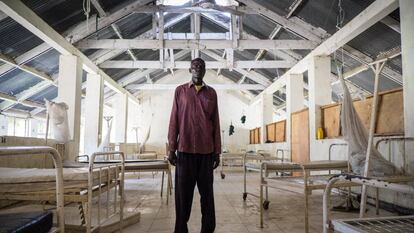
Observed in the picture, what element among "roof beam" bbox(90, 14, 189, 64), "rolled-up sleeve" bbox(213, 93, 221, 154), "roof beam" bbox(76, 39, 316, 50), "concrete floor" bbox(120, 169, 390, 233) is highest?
"roof beam" bbox(90, 14, 189, 64)

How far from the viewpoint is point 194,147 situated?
238cm

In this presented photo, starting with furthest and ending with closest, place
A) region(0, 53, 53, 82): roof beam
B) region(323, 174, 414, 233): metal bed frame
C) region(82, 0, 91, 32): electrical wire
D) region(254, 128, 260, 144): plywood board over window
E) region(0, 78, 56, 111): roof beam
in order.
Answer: region(254, 128, 260, 144): plywood board over window < region(0, 78, 56, 111): roof beam < region(0, 53, 53, 82): roof beam < region(82, 0, 91, 32): electrical wire < region(323, 174, 414, 233): metal bed frame

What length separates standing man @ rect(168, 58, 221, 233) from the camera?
239 cm

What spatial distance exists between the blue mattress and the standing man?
109 centimetres

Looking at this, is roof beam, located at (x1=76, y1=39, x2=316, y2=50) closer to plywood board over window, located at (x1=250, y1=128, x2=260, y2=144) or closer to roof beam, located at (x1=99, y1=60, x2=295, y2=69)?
roof beam, located at (x1=99, y1=60, x2=295, y2=69)

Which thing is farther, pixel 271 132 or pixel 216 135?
pixel 271 132

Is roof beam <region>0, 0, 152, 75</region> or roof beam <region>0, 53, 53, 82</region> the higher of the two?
roof beam <region>0, 0, 152, 75</region>

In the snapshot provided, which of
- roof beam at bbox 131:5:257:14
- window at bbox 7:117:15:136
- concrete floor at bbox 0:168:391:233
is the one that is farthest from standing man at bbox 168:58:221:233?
window at bbox 7:117:15:136

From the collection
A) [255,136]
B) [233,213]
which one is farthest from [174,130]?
[255,136]

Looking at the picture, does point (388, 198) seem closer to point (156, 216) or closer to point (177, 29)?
point (156, 216)

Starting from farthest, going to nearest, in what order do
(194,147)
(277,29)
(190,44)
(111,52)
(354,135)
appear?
(111,52) < (277,29) < (190,44) < (354,135) < (194,147)

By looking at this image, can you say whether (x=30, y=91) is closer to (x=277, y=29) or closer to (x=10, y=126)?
(x=10, y=126)

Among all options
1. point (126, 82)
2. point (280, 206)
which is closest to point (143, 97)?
point (126, 82)

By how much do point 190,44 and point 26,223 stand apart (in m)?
5.59
